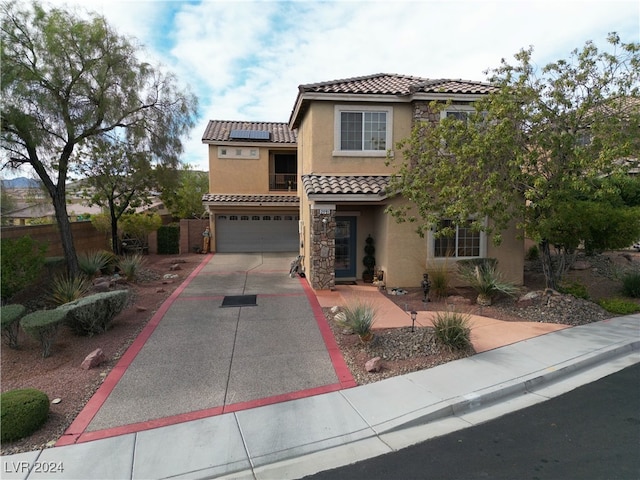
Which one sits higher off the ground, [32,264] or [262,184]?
[262,184]

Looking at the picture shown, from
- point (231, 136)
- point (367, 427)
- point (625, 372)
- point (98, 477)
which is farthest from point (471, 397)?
point (231, 136)

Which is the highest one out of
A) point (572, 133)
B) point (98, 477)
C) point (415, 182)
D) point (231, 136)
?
point (231, 136)

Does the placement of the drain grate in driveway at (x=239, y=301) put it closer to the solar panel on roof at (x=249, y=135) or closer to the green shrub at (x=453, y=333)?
the green shrub at (x=453, y=333)

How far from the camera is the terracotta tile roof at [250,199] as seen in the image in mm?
21031

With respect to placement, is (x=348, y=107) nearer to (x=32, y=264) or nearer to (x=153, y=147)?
(x=153, y=147)

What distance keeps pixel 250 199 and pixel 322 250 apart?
35.6ft

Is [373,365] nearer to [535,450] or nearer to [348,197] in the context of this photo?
[535,450]

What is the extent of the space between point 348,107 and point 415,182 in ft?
13.0

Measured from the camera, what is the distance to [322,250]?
464 inches

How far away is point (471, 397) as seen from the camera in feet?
18.0

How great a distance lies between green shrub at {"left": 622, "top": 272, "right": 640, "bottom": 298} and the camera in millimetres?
11191

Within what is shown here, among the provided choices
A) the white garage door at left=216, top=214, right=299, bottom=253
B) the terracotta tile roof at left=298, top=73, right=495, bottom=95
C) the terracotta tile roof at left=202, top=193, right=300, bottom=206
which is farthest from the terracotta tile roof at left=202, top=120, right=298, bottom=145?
the terracotta tile roof at left=298, top=73, right=495, bottom=95

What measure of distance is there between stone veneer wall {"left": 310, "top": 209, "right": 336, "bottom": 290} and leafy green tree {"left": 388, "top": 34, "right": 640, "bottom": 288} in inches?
114

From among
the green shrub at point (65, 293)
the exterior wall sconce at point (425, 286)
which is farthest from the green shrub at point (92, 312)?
the exterior wall sconce at point (425, 286)
